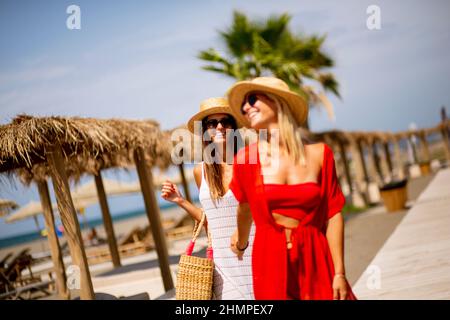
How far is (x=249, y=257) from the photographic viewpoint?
9.73 feet

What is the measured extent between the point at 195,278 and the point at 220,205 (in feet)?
1.35

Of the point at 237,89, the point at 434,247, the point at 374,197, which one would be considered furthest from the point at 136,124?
the point at 374,197

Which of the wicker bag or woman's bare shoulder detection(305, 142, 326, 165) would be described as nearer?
woman's bare shoulder detection(305, 142, 326, 165)

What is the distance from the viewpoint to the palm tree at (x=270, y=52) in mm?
13461

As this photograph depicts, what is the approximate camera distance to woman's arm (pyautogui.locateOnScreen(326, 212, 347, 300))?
208 centimetres

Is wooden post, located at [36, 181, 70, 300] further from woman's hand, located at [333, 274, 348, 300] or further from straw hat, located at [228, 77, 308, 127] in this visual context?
woman's hand, located at [333, 274, 348, 300]

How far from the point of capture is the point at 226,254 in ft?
9.89

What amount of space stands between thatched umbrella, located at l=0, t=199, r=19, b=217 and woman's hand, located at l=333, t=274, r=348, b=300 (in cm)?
1725

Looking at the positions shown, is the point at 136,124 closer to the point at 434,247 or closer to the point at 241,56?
the point at 434,247

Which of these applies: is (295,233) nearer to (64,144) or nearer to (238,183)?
(238,183)

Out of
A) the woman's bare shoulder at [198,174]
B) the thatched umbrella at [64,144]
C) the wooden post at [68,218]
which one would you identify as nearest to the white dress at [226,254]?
the woman's bare shoulder at [198,174]

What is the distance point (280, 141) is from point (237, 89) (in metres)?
0.31

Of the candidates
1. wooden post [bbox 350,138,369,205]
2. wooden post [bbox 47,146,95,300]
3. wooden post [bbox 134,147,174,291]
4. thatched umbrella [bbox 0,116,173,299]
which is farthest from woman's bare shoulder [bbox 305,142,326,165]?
wooden post [bbox 350,138,369,205]

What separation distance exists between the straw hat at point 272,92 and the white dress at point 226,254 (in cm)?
83
